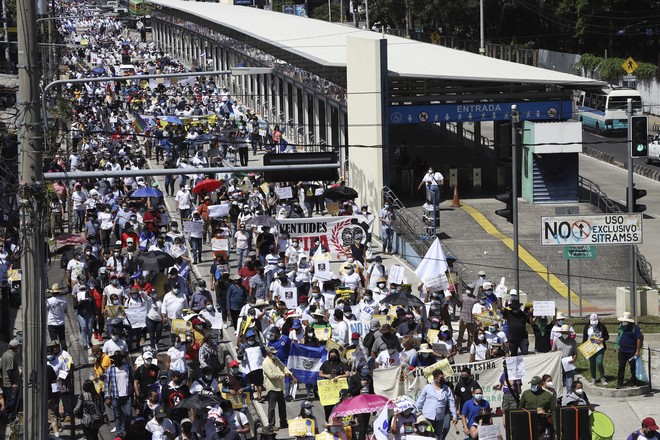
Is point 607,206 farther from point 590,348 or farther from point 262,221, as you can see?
point 590,348

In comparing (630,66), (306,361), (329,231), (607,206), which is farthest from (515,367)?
(630,66)

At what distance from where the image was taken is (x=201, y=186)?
113 feet

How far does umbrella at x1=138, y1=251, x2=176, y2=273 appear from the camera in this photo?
25406 millimetres

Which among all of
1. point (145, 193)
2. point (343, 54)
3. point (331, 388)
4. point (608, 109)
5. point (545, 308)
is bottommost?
point (608, 109)

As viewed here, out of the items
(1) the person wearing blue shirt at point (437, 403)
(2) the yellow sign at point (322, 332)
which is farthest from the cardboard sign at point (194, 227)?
(1) the person wearing blue shirt at point (437, 403)

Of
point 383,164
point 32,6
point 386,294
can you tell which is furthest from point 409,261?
point 32,6

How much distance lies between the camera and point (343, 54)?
48.3 m

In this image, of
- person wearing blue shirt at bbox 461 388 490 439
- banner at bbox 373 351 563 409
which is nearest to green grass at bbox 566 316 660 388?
banner at bbox 373 351 563 409

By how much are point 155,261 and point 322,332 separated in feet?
16.1

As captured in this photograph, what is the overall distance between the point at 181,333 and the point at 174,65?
55.6m

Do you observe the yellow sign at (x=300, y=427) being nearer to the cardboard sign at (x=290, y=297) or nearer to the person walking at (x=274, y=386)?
the person walking at (x=274, y=386)

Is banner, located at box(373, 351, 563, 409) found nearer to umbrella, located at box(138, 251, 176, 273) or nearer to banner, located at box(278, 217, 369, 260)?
umbrella, located at box(138, 251, 176, 273)

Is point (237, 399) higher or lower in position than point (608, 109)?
higher

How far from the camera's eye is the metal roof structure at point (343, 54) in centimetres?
3938
